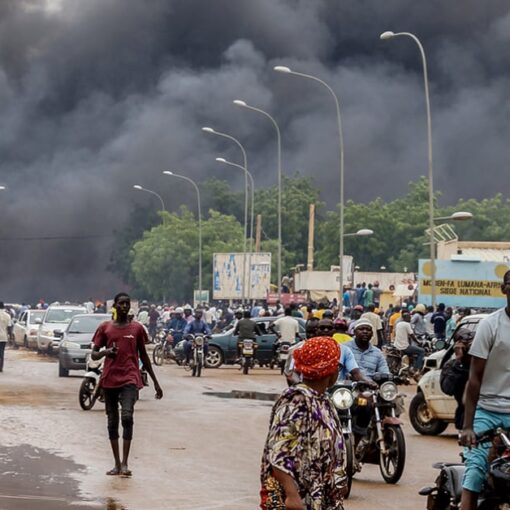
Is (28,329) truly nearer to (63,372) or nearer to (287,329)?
(287,329)

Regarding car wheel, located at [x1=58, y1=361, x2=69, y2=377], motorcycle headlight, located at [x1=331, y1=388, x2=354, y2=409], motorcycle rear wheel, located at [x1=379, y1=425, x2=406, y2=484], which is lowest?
motorcycle rear wheel, located at [x1=379, y1=425, x2=406, y2=484]

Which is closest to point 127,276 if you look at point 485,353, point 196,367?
point 196,367

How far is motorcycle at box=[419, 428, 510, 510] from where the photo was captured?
329 inches

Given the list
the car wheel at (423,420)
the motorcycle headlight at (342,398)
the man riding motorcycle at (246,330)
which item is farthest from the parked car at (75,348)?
the motorcycle headlight at (342,398)

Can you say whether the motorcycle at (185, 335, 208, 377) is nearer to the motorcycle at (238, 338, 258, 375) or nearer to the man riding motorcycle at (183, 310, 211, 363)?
the man riding motorcycle at (183, 310, 211, 363)

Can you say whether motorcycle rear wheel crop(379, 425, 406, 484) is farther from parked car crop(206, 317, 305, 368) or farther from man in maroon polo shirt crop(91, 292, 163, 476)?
parked car crop(206, 317, 305, 368)

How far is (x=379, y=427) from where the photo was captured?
45.5ft

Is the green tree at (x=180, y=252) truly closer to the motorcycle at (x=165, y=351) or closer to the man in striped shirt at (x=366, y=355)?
the motorcycle at (x=165, y=351)

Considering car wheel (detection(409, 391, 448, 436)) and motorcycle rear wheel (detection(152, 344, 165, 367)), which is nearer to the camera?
car wheel (detection(409, 391, 448, 436))

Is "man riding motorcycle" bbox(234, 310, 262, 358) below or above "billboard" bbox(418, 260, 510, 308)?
below

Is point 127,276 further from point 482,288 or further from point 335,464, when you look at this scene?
point 335,464

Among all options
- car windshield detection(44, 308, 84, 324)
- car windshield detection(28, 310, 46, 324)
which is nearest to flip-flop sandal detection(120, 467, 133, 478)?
car windshield detection(44, 308, 84, 324)

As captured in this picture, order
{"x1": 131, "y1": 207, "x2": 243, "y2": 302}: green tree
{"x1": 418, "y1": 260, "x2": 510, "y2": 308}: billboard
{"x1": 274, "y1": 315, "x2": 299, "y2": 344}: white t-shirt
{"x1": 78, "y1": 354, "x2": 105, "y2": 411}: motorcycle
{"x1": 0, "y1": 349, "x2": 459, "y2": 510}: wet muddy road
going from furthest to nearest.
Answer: {"x1": 131, "y1": 207, "x2": 243, "y2": 302}: green tree → {"x1": 418, "y1": 260, "x2": 510, "y2": 308}: billboard → {"x1": 274, "y1": 315, "x2": 299, "y2": 344}: white t-shirt → {"x1": 78, "y1": 354, "x2": 105, "y2": 411}: motorcycle → {"x1": 0, "y1": 349, "x2": 459, "y2": 510}: wet muddy road

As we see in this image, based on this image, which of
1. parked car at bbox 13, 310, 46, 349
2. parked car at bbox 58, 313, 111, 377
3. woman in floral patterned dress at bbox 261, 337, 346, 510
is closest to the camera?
woman in floral patterned dress at bbox 261, 337, 346, 510
